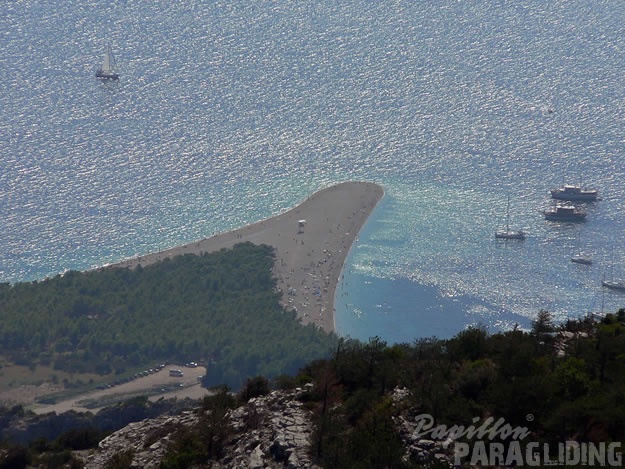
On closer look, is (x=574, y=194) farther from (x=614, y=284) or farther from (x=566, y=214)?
(x=614, y=284)

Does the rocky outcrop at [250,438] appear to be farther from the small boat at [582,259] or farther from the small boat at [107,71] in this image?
the small boat at [107,71]

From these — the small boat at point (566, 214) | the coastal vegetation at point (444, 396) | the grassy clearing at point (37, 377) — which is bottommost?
the grassy clearing at point (37, 377)

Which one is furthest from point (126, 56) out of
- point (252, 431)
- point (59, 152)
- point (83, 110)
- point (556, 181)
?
point (252, 431)

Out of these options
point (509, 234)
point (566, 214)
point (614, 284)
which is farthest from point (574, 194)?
point (614, 284)

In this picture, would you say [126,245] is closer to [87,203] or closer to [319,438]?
[87,203]

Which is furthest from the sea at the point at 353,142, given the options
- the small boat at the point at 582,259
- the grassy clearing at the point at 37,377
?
the grassy clearing at the point at 37,377

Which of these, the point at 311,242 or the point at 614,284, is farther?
the point at 311,242

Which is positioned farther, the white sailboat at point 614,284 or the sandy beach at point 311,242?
the white sailboat at point 614,284
